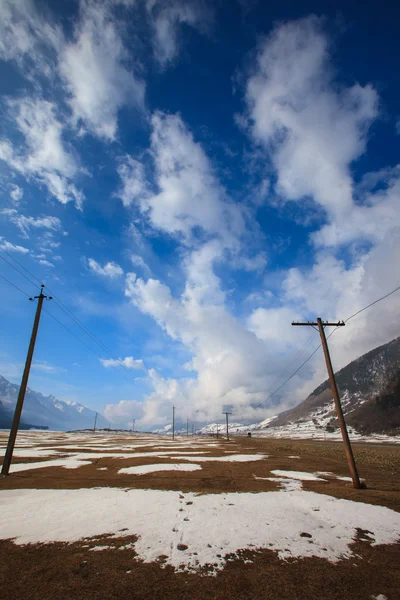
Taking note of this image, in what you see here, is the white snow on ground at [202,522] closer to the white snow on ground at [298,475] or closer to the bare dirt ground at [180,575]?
the bare dirt ground at [180,575]

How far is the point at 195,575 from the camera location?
5996 millimetres

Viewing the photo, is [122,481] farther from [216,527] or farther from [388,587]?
[388,587]

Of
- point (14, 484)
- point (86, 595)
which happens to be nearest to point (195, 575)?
point (86, 595)

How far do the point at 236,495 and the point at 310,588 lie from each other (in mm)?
7835

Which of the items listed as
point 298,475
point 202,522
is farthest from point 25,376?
point 298,475

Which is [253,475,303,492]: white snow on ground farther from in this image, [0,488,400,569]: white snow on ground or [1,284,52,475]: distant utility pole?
[1,284,52,475]: distant utility pole

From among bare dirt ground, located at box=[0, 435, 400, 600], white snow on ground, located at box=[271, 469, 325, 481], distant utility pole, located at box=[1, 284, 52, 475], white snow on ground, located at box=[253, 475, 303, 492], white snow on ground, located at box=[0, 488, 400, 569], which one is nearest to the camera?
bare dirt ground, located at box=[0, 435, 400, 600]

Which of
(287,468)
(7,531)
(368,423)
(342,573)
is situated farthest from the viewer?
(368,423)

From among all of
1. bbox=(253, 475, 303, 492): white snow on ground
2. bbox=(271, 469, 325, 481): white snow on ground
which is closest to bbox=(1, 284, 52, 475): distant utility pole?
bbox=(253, 475, 303, 492): white snow on ground

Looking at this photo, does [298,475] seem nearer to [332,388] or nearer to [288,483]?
[288,483]

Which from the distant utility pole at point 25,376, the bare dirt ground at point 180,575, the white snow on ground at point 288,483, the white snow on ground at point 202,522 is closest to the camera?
the bare dirt ground at point 180,575

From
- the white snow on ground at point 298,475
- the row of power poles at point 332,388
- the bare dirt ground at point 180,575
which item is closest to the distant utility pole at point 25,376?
the row of power poles at point 332,388

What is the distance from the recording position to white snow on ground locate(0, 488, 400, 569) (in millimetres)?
7328

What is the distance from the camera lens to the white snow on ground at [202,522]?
7328mm
